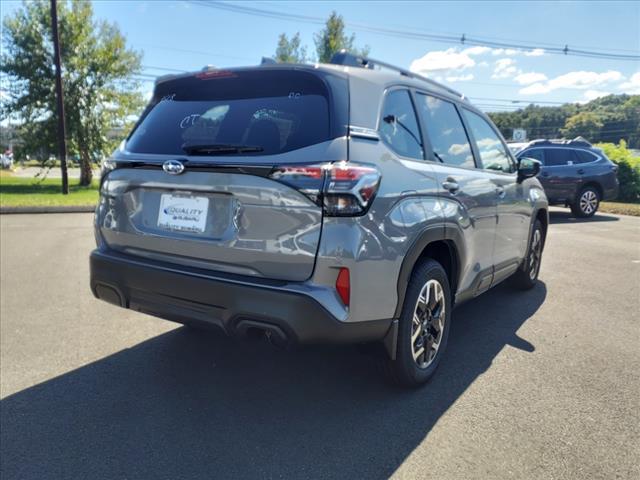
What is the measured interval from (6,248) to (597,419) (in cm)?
773

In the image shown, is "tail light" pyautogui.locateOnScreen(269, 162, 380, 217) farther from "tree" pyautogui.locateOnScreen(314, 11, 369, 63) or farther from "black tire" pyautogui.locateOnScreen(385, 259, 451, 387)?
"tree" pyautogui.locateOnScreen(314, 11, 369, 63)

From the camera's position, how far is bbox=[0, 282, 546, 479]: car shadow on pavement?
236 cm

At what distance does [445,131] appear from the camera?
350 centimetres

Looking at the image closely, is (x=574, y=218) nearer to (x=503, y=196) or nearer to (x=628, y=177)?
(x=628, y=177)

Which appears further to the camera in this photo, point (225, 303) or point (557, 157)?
point (557, 157)

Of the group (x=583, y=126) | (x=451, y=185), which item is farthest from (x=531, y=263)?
(x=583, y=126)

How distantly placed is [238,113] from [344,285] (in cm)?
111

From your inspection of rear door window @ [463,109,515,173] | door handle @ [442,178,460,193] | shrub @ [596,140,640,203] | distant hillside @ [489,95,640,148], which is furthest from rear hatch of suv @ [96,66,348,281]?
distant hillside @ [489,95,640,148]

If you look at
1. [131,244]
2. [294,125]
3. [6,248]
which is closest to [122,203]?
[131,244]

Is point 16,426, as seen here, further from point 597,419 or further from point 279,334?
point 597,419

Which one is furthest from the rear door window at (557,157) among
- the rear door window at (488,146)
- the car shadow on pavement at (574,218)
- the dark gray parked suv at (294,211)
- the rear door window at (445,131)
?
the dark gray parked suv at (294,211)

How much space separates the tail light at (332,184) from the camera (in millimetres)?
2336

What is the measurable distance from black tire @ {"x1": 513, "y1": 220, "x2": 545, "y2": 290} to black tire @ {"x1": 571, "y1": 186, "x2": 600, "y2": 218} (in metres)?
8.16

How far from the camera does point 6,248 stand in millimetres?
7469
